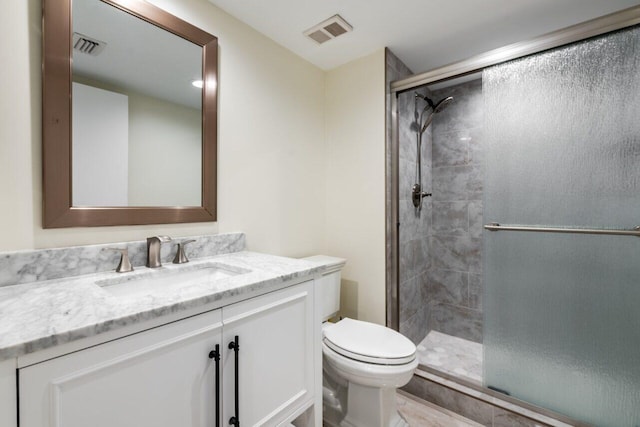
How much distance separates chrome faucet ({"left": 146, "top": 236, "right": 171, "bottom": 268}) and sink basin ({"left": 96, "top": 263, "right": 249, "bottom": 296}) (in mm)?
46

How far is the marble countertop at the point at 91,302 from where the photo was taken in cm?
61

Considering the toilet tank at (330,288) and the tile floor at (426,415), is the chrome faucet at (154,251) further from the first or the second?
the tile floor at (426,415)

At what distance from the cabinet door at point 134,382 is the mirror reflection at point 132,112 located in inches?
28.5

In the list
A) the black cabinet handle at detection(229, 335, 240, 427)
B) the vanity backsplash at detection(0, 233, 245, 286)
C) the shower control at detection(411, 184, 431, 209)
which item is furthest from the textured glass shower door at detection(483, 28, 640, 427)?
the vanity backsplash at detection(0, 233, 245, 286)

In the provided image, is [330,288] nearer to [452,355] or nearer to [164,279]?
[164,279]

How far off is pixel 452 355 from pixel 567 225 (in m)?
1.31

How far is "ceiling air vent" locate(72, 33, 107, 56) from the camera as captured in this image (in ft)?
3.69

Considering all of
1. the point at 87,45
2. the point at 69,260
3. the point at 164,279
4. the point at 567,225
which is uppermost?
the point at 87,45

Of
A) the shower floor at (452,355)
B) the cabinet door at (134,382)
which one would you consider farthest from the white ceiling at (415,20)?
the shower floor at (452,355)

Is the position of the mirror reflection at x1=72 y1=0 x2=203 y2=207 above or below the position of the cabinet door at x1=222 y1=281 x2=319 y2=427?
above

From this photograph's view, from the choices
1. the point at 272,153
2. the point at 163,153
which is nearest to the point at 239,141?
the point at 272,153

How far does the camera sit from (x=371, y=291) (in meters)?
2.07

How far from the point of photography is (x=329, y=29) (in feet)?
5.82

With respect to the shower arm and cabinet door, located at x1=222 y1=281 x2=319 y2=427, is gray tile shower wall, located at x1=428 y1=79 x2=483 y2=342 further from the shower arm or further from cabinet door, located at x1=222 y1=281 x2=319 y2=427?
cabinet door, located at x1=222 y1=281 x2=319 y2=427
